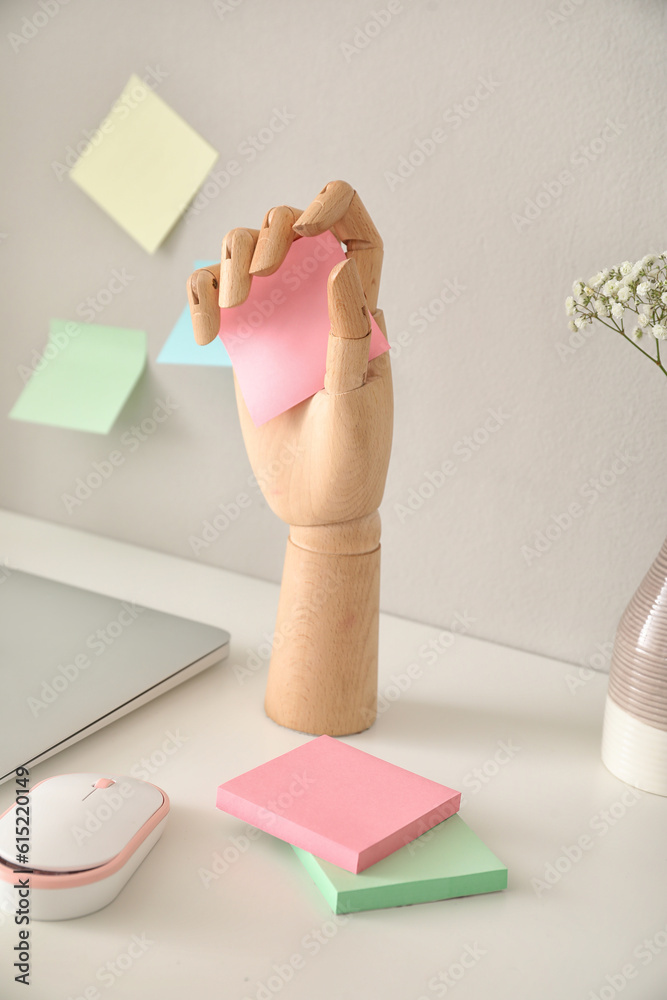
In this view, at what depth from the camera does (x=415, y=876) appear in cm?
49

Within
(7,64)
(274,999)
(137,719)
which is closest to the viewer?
(274,999)

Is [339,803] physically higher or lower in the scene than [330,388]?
lower

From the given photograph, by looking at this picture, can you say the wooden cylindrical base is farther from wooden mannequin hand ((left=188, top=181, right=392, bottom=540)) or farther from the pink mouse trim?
the pink mouse trim

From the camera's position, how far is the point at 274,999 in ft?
1.42

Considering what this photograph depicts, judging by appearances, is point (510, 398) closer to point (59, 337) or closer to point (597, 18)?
point (597, 18)

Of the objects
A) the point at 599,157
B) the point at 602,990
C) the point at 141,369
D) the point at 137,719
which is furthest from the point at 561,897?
the point at 141,369

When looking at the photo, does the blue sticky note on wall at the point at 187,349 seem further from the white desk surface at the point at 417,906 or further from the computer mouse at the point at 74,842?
the computer mouse at the point at 74,842

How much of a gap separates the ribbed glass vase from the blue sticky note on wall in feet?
1.49

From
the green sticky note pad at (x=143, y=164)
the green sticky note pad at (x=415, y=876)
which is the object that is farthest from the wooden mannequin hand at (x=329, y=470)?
the green sticky note pad at (x=143, y=164)

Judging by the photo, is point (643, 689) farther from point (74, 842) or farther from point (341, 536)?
point (74, 842)

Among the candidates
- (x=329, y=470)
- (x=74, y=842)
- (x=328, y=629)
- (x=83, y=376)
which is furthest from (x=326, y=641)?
(x=83, y=376)

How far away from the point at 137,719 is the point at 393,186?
49cm

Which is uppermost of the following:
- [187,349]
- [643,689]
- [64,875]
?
[187,349]

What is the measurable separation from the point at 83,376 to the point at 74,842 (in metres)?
0.62
